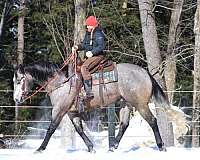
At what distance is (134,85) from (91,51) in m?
0.96

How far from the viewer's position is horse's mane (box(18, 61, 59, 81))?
8.77 m

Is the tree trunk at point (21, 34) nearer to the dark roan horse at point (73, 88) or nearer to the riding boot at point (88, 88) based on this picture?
the dark roan horse at point (73, 88)

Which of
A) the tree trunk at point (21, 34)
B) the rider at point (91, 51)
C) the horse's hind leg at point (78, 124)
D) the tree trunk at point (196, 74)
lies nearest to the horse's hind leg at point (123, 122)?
the horse's hind leg at point (78, 124)

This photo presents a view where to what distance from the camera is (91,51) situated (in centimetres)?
859

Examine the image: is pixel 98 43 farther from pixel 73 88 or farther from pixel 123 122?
pixel 123 122

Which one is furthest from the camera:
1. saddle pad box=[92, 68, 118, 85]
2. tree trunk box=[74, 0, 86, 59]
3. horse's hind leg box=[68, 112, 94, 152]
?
tree trunk box=[74, 0, 86, 59]

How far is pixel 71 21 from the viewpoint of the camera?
65.0 feet

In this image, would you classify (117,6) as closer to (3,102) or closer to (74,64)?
(3,102)

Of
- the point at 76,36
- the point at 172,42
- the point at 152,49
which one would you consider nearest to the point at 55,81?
the point at 76,36

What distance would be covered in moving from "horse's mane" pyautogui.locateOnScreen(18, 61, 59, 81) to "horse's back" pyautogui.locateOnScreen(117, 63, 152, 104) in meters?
1.18

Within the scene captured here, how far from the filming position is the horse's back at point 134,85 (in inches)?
344

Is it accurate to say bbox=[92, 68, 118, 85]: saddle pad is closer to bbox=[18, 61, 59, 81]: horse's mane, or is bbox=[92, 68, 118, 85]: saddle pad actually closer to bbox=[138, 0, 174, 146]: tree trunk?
bbox=[18, 61, 59, 81]: horse's mane

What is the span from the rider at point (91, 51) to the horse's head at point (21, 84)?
96cm

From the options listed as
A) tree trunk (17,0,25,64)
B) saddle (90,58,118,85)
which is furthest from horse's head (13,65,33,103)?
tree trunk (17,0,25,64)
